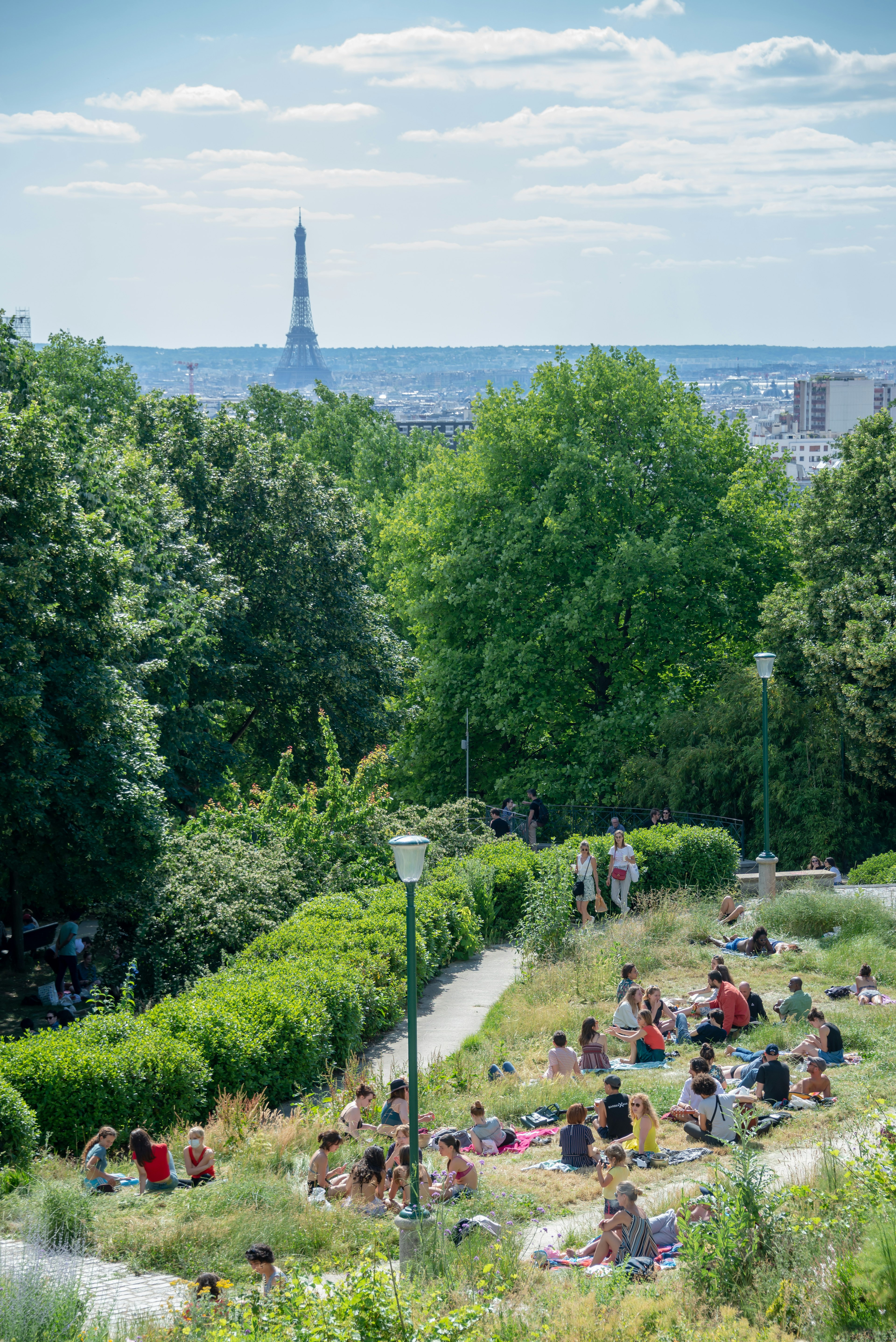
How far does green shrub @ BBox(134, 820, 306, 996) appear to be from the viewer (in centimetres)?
1783

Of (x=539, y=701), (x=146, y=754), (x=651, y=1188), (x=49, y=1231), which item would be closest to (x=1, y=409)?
(x=146, y=754)

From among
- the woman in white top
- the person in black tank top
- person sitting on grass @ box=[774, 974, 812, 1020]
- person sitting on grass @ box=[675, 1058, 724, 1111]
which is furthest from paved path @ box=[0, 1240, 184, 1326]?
the woman in white top

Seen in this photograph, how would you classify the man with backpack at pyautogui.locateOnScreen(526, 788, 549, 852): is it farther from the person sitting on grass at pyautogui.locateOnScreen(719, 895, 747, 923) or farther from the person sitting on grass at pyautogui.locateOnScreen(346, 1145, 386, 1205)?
the person sitting on grass at pyautogui.locateOnScreen(346, 1145, 386, 1205)

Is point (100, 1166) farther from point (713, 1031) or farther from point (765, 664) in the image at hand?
point (765, 664)

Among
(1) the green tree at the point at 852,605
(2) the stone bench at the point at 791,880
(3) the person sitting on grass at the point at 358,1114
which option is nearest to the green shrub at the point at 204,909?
(3) the person sitting on grass at the point at 358,1114

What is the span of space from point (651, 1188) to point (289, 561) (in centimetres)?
2101

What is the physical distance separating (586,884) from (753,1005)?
21.4ft

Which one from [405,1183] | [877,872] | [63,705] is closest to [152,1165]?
[405,1183]

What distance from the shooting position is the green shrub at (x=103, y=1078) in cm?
1219

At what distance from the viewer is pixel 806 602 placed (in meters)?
26.9

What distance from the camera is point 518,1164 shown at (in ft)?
38.0

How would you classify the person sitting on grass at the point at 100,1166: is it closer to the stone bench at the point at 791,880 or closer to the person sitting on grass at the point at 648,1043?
the person sitting on grass at the point at 648,1043

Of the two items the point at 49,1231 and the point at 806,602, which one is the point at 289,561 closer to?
the point at 806,602

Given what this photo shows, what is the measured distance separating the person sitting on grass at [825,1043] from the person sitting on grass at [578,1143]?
3.13 meters
